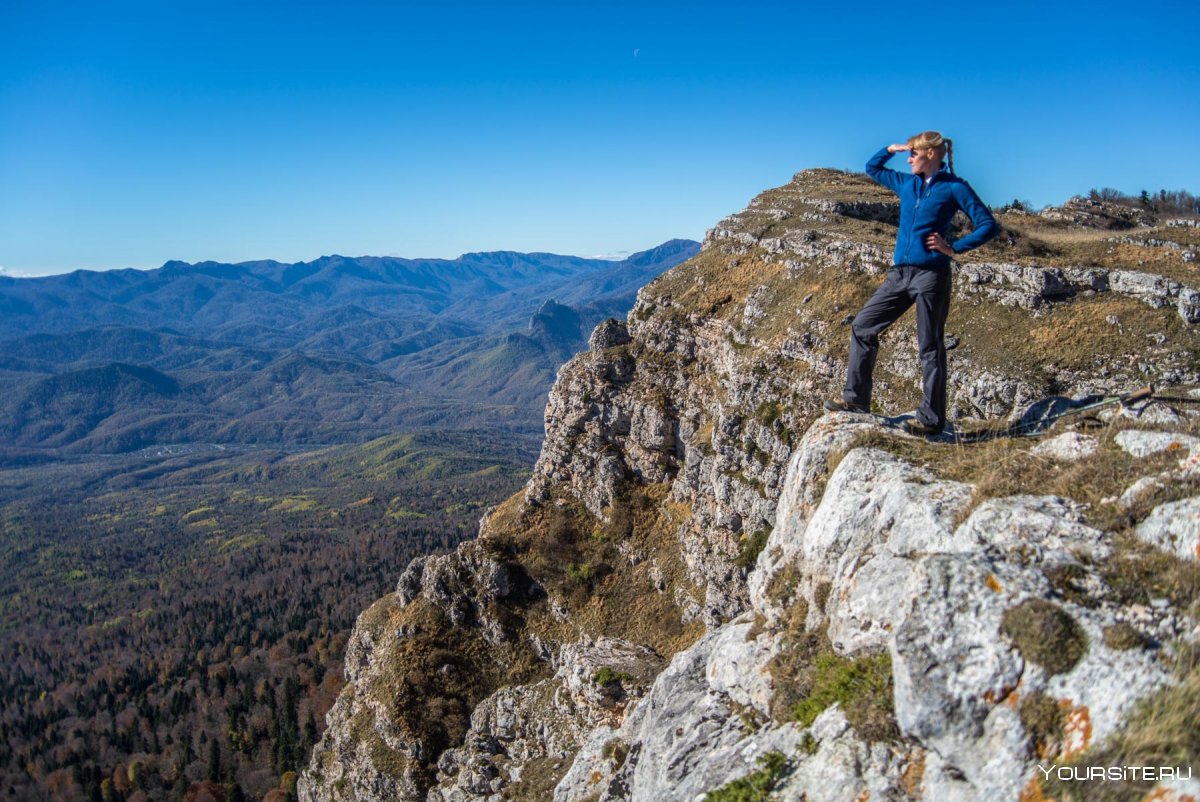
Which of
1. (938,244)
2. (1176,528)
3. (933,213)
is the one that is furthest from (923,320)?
(1176,528)

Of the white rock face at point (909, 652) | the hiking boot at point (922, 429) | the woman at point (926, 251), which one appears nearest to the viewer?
the white rock face at point (909, 652)

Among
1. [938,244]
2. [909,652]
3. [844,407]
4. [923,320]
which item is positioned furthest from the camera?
[844,407]

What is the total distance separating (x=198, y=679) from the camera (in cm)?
12281

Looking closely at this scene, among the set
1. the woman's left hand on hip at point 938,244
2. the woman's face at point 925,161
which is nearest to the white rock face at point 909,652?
the woman's left hand on hip at point 938,244

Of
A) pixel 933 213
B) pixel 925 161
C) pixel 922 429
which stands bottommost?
pixel 922 429

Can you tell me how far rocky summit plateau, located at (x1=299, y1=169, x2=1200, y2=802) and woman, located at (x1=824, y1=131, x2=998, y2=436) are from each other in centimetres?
160

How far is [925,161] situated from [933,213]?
977 millimetres

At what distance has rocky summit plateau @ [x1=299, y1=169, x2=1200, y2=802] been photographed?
298 inches

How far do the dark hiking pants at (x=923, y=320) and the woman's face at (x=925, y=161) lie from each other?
1.82m

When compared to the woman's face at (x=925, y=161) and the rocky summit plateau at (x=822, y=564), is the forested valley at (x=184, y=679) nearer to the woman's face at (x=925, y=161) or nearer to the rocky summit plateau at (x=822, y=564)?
the rocky summit plateau at (x=822, y=564)

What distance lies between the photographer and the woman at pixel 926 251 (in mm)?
12469

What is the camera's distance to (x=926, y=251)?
42.6 feet

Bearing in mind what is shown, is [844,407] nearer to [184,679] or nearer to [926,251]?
[926,251]

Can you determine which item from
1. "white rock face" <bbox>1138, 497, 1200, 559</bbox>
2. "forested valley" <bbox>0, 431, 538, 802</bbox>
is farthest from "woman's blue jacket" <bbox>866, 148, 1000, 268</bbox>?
"forested valley" <bbox>0, 431, 538, 802</bbox>
